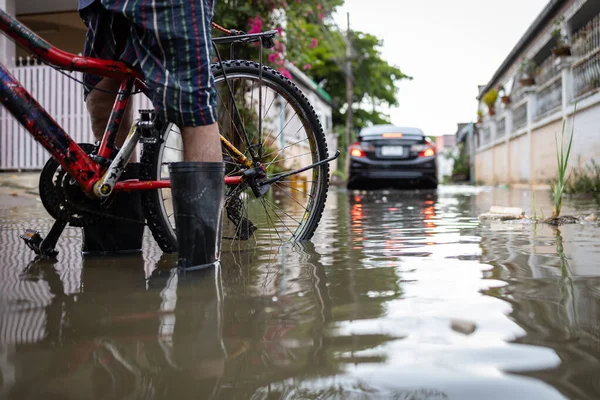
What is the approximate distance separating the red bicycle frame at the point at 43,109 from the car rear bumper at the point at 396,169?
8439 mm

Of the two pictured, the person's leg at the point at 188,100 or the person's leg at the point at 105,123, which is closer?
the person's leg at the point at 188,100

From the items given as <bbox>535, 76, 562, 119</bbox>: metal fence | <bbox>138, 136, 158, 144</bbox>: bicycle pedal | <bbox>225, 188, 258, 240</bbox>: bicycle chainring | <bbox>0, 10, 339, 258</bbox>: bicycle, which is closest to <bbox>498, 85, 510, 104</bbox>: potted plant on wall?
<bbox>535, 76, 562, 119</bbox>: metal fence

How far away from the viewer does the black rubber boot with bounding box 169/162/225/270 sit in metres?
1.96

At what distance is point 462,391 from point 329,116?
103 ft

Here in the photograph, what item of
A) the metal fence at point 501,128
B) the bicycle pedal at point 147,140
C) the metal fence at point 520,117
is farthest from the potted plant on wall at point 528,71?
Result: the bicycle pedal at point 147,140

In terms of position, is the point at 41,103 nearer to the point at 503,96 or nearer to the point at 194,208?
the point at 194,208

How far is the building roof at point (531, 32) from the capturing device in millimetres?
13870

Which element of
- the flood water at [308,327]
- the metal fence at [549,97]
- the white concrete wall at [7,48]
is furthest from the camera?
the metal fence at [549,97]

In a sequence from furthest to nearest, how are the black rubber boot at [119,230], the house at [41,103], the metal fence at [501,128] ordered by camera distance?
the metal fence at [501,128] → the house at [41,103] → the black rubber boot at [119,230]

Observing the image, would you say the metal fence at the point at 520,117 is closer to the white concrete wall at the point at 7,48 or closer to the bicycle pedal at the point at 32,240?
the white concrete wall at the point at 7,48

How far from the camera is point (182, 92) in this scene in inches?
75.2

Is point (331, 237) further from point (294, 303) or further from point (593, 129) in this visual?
point (593, 129)

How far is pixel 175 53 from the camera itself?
1.91 metres

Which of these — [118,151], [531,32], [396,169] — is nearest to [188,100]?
[118,151]
